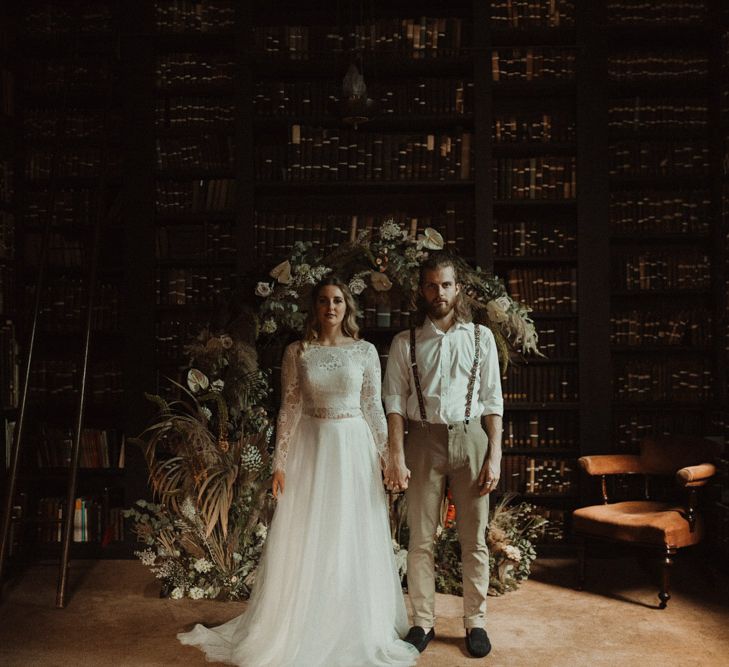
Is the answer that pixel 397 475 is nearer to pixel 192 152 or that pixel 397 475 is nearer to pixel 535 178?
pixel 535 178

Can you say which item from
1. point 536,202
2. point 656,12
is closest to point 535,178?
point 536,202

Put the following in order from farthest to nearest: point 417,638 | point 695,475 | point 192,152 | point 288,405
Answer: point 192,152 → point 695,475 → point 288,405 → point 417,638

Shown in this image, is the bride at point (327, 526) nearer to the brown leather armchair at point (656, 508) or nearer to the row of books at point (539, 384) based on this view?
the brown leather armchair at point (656, 508)

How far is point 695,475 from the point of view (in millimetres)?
3943

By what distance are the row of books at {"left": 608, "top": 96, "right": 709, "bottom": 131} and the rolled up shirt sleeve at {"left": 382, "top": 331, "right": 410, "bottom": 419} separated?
2.45 meters

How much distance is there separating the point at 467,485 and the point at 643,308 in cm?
240

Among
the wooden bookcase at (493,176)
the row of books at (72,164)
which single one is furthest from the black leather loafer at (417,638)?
the row of books at (72,164)

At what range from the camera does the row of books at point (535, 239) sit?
4855 millimetres

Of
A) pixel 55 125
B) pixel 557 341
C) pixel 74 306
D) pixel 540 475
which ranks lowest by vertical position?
pixel 540 475

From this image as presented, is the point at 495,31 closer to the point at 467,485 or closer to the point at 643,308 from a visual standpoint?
the point at 643,308

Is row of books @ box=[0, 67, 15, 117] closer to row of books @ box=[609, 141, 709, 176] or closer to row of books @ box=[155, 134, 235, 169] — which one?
row of books @ box=[155, 134, 235, 169]

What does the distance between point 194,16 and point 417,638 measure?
381 centimetres

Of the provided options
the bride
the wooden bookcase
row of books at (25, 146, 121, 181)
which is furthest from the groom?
row of books at (25, 146, 121, 181)

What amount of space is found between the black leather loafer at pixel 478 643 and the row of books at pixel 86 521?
8.15 ft
